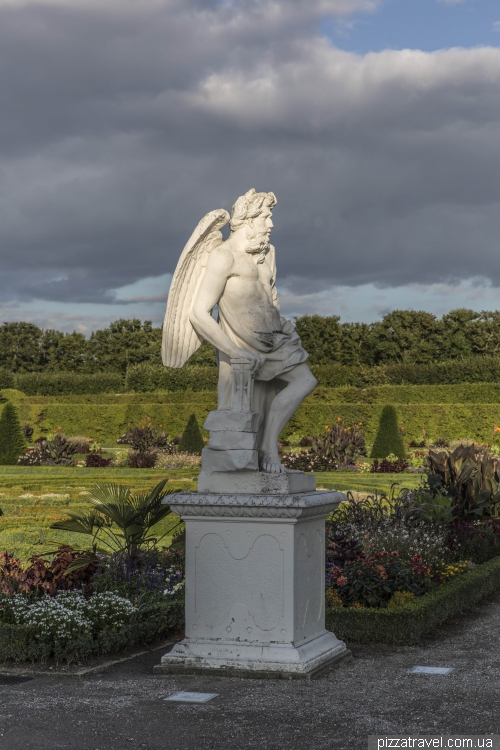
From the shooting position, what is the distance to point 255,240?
502 centimetres

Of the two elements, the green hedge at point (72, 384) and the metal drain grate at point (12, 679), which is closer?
the metal drain grate at point (12, 679)

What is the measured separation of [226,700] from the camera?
13.4 ft

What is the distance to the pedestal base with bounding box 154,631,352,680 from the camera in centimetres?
453

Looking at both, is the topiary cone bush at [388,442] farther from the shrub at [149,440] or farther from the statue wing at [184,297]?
the statue wing at [184,297]

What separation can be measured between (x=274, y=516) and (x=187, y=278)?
4.94 feet

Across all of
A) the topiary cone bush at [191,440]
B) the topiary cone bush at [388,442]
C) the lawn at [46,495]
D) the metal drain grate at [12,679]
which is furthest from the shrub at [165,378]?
the metal drain grate at [12,679]

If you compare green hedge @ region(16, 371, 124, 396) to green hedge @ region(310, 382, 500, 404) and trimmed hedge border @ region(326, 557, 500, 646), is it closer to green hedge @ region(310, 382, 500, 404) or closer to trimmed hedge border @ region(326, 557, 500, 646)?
green hedge @ region(310, 382, 500, 404)

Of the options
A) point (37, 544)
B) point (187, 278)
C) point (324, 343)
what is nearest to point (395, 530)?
point (187, 278)

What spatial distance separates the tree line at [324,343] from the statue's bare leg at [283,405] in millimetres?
38703

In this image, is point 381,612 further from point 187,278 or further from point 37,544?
point 37,544

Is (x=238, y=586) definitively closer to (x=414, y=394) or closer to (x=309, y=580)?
(x=309, y=580)

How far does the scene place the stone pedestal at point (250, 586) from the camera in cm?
460

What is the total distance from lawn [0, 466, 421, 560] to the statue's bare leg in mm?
4172

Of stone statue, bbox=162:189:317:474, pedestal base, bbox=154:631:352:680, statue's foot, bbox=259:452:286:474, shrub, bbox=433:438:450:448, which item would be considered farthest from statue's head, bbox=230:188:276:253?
shrub, bbox=433:438:450:448
